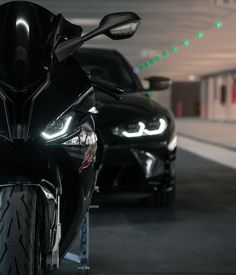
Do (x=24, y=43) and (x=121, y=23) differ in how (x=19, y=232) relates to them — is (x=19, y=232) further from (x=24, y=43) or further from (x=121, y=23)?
(x=121, y=23)

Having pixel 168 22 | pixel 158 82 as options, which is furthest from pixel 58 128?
pixel 168 22

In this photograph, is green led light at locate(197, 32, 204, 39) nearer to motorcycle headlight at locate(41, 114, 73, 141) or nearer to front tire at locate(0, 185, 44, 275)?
motorcycle headlight at locate(41, 114, 73, 141)

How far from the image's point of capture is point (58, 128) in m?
2.34

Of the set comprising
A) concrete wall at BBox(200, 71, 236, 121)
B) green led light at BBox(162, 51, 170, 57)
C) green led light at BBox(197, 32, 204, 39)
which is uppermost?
green led light at BBox(197, 32, 204, 39)

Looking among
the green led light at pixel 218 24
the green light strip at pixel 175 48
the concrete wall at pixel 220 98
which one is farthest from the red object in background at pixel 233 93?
the green led light at pixel 218 24

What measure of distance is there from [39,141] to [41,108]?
0.11 meters

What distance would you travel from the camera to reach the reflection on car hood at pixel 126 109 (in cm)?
533

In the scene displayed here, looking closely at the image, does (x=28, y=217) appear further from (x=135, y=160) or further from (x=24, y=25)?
(x=135, y=160)

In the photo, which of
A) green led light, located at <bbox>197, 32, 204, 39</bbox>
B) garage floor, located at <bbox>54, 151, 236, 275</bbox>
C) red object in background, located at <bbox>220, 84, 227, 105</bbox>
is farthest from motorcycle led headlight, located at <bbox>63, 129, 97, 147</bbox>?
red object in background, located at <bbox>220, 84, 227, 105</bbox>

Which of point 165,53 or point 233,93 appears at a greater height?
point 165,53

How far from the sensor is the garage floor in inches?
155

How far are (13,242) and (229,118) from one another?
139ft

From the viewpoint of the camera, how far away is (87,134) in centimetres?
256

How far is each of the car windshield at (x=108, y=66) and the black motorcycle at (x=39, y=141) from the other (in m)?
3.83
